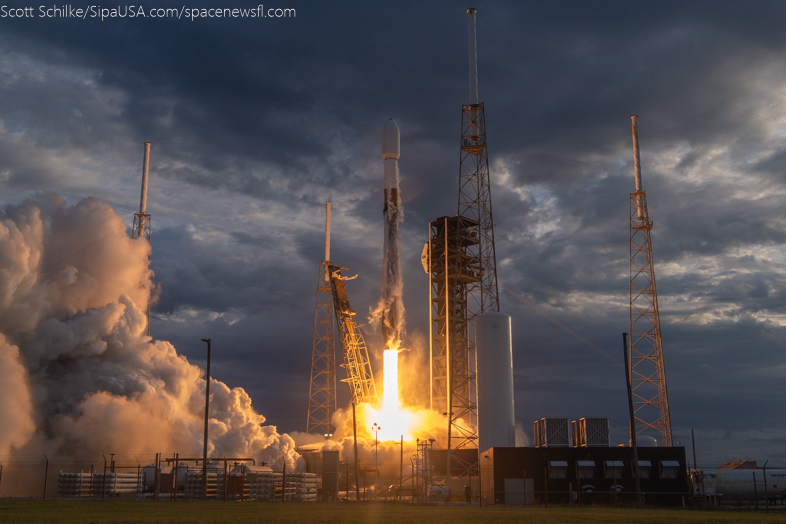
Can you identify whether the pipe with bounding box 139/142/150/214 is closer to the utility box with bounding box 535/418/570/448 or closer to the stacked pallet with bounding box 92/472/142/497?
the stacked pallet with bounding box 92/472/142/497

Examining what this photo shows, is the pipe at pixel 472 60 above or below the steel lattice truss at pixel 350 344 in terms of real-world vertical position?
above

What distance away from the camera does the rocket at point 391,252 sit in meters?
79.2

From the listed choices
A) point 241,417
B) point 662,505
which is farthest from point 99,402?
point 662,505

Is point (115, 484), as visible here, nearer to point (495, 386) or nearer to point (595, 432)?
point (495, 386)

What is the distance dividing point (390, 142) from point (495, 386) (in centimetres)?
3317

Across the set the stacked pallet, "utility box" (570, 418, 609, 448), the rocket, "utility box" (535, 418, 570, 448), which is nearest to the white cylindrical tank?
"utility box" (535, 418, 570, 448)

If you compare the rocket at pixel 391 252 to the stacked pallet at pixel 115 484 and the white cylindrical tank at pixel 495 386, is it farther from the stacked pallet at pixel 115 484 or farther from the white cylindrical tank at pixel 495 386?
the stacked pallet at pixel 115 484

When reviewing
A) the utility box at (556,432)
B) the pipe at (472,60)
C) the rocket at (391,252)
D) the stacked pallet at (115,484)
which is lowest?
the stacked pallet at (115,484)

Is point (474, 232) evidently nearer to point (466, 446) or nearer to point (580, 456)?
point (466, 446)

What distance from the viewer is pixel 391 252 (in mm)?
79312

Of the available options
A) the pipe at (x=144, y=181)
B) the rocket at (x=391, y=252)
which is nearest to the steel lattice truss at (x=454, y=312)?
the rocket at (x=391, y=252)

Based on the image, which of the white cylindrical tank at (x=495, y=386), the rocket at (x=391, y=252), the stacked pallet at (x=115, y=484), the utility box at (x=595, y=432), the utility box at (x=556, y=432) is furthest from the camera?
the rocket at (x=391, y=252)

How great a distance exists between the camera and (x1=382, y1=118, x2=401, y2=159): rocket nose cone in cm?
8025

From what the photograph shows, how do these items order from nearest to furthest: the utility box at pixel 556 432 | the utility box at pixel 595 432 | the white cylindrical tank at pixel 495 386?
1. the white cylindrical tank at pixel 495 386
2. the utility box at pixel 595 432
3. the utility box at pixel 556 432
